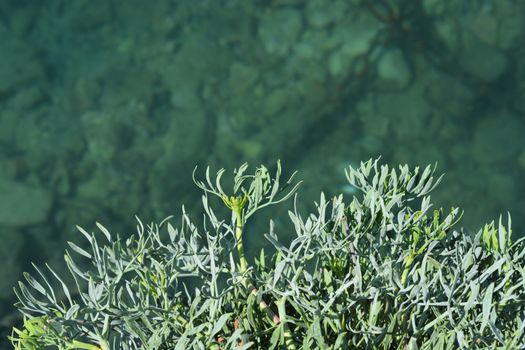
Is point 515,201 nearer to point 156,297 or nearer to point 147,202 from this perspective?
point 147,202

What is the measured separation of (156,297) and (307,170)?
258 cm

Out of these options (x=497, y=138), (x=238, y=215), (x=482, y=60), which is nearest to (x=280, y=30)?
(x=482, y=60)

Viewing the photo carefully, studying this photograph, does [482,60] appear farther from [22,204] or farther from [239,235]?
[239,235]

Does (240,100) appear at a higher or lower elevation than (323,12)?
lower

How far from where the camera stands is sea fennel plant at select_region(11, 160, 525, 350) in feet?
1.71

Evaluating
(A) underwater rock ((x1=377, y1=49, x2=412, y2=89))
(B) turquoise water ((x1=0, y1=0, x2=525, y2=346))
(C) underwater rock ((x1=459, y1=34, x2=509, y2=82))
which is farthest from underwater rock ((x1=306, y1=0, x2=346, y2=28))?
(C) underwater rock ((x1=459, y1=34, x2=509, y2=82))

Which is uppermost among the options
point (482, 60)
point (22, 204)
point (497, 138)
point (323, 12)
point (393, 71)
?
point (323, 12)

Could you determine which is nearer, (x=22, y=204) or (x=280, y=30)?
(x=22, y=204)

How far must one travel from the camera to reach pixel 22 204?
2.96 metres

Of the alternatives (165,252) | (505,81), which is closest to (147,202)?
(505,81)

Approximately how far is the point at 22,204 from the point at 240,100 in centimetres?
94

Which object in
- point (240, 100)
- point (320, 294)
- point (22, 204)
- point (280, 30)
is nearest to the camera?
point (320, 294)

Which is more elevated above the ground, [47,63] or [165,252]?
[47,63]

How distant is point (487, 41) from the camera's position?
139 inches
